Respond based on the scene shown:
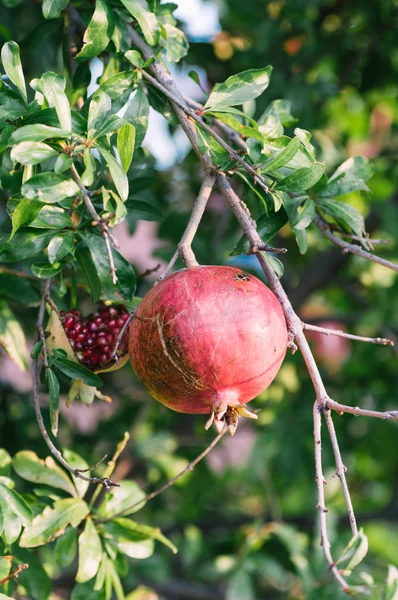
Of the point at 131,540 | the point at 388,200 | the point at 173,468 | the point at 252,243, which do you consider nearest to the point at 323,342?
the point at 388,200

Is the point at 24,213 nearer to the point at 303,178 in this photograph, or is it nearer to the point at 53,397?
the point at 53,397

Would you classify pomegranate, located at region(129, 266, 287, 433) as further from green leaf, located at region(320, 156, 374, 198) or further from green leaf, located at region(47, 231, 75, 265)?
green leaf, located at region(320, 156, 374, 198)

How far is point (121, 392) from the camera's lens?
212cm

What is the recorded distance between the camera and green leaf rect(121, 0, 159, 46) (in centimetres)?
90

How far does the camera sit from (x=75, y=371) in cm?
89

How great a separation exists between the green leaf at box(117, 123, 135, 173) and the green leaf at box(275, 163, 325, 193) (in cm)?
20

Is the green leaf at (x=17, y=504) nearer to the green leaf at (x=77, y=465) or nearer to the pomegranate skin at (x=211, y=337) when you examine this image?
the green leaf at (x=77, y=465)

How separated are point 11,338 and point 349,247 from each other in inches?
23.8

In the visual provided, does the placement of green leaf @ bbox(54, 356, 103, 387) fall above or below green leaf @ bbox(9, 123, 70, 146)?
below

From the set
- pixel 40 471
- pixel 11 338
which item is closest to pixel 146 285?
pixel 11 338

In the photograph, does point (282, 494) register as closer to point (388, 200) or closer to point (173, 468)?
point (173, 468)

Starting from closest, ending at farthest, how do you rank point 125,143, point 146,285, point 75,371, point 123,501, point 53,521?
point 125,143
point 75,371
point 53,521
point 123,501
point 146,285

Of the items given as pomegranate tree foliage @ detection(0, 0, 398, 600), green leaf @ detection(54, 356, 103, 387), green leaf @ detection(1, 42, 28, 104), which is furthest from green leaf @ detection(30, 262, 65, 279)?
green leaf @ detection(1, 42, 28, 104)

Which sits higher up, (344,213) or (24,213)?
(24,213)
